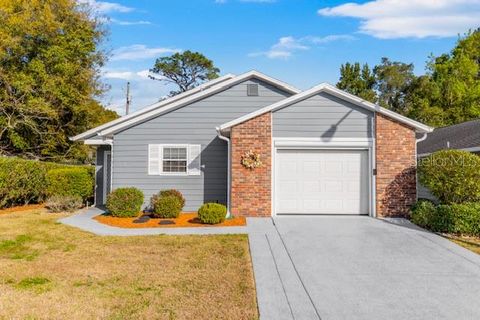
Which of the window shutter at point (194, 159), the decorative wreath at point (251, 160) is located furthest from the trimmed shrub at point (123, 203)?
the decorative wreath at point (251, 160)

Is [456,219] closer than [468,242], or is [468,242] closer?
[468,242]

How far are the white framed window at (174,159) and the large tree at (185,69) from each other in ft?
102

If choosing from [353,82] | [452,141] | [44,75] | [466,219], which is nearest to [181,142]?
[466,219]

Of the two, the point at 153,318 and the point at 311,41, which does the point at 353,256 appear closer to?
the point at 153,318

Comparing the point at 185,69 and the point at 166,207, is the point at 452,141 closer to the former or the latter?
the point at 166,207

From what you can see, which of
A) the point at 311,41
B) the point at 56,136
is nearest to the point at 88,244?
the point at 311,41

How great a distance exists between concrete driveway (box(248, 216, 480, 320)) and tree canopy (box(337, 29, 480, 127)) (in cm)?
2665

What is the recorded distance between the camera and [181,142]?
13289 mm

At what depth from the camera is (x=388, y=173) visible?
37.5 feet

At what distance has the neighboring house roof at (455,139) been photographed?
15062 millimetres

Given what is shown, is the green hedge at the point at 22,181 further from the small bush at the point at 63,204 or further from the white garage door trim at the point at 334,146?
the white garage door trim at the point at 334,146

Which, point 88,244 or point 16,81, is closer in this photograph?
point 88,244

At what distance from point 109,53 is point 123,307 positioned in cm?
2474

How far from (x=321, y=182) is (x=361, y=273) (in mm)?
5636
